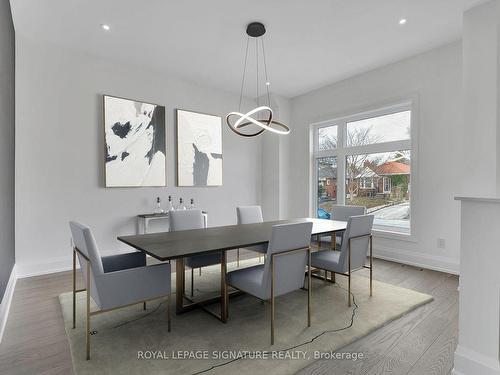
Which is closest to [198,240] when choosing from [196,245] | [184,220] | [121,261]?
[196,245]

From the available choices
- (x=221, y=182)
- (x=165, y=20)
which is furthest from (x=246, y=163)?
(x=165, y=20)

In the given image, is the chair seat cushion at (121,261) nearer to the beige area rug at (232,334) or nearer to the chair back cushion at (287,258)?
the beige area rug at (232,334)

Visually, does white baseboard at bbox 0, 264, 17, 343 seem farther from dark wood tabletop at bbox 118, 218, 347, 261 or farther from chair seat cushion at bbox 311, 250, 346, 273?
chair seat cushion at bbox 311, 250, 346, 273

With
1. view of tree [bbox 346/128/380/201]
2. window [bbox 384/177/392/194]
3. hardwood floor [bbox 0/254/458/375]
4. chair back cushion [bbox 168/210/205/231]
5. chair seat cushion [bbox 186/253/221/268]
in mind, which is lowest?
hardwood floor [bbox 0/254/458/375]

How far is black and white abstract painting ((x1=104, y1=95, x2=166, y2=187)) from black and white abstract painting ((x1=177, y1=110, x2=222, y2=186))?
1.07ft

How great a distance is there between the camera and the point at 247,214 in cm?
385

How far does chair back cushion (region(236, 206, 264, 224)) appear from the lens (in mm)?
3776

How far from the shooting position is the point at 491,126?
2.89m

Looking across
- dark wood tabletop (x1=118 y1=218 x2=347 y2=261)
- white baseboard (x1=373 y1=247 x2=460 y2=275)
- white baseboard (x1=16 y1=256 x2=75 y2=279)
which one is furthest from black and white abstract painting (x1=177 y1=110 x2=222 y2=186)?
white baseboard (x1=373 y1=247 x2=460 y2=275)

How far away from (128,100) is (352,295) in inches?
160

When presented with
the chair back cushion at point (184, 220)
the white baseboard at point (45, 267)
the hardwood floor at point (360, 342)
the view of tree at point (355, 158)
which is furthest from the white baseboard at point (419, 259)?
the white baseboard at point (45, 267)

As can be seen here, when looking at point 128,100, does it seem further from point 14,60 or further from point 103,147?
point 14,60

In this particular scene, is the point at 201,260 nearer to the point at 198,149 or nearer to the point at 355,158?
the point at 198,149

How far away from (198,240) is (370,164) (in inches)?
138
